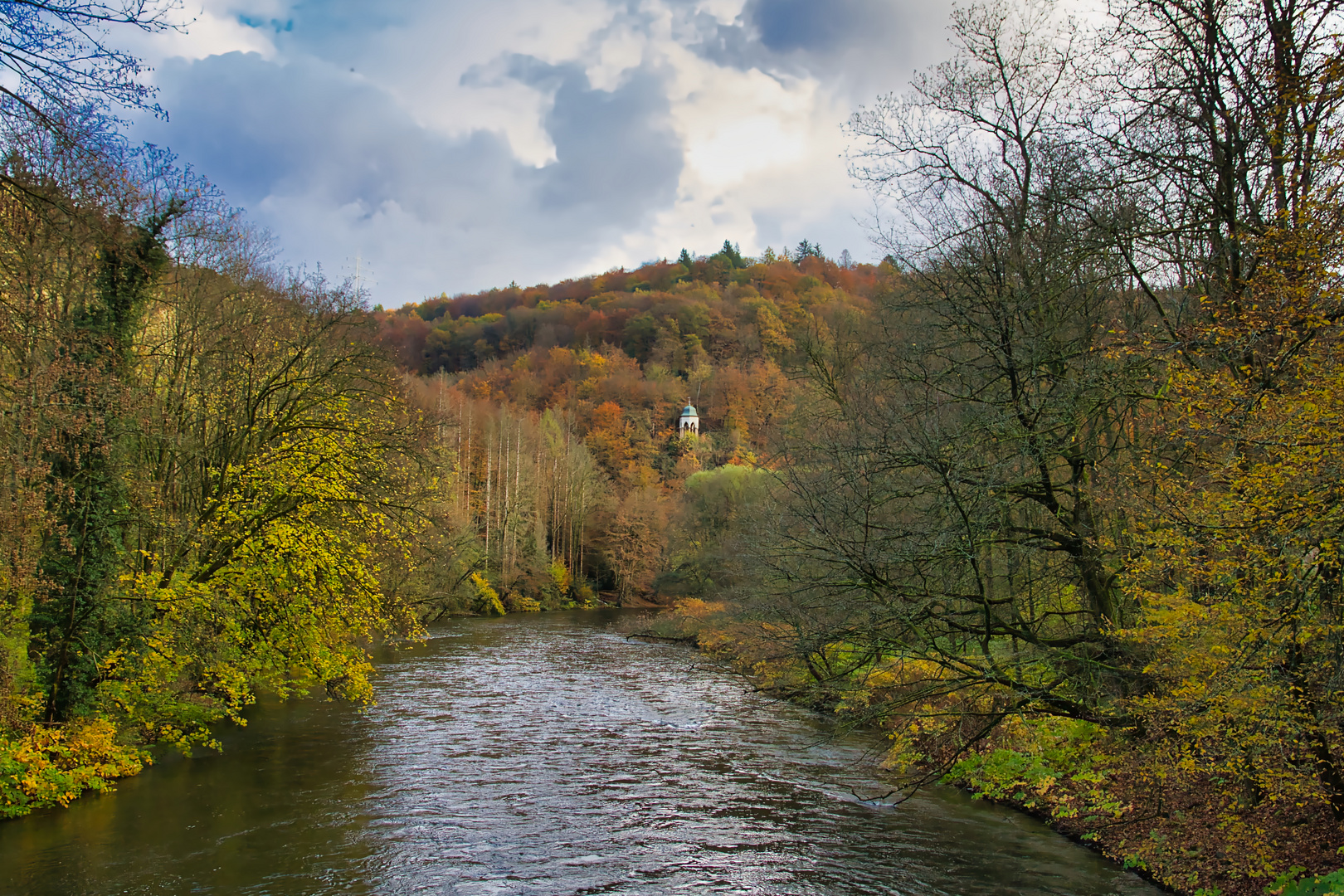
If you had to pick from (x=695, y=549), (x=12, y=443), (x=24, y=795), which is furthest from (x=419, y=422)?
(x=695, y=549)

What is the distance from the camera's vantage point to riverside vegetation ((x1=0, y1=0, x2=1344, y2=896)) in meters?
6.63

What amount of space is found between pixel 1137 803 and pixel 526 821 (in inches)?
304

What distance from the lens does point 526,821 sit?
10859mm

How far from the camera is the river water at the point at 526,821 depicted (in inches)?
351

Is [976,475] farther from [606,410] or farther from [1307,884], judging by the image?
[606,410]

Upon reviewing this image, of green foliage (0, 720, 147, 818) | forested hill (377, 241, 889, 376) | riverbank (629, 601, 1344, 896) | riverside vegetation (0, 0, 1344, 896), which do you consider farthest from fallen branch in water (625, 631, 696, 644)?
forested hill (377, 241, 889, 376)

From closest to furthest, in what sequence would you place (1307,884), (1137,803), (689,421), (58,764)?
(1307,884) < (1137,803) < (58,764) < (689,421)

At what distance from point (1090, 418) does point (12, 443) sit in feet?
41.7

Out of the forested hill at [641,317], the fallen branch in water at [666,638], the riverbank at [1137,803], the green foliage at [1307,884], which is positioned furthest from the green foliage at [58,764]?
the forested hill at [641,317]

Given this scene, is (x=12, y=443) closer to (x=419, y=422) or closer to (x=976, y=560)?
(x=419, y=422)

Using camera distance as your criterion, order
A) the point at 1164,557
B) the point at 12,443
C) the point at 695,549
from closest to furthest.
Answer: the point at 1164,557 → the point at 12,443 → the point at 695,549

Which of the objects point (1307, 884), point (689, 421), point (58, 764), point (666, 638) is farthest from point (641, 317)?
point (1307, 884)

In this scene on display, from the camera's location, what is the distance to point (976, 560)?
9.22 m

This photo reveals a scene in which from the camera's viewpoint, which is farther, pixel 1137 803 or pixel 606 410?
pixel 606 410
